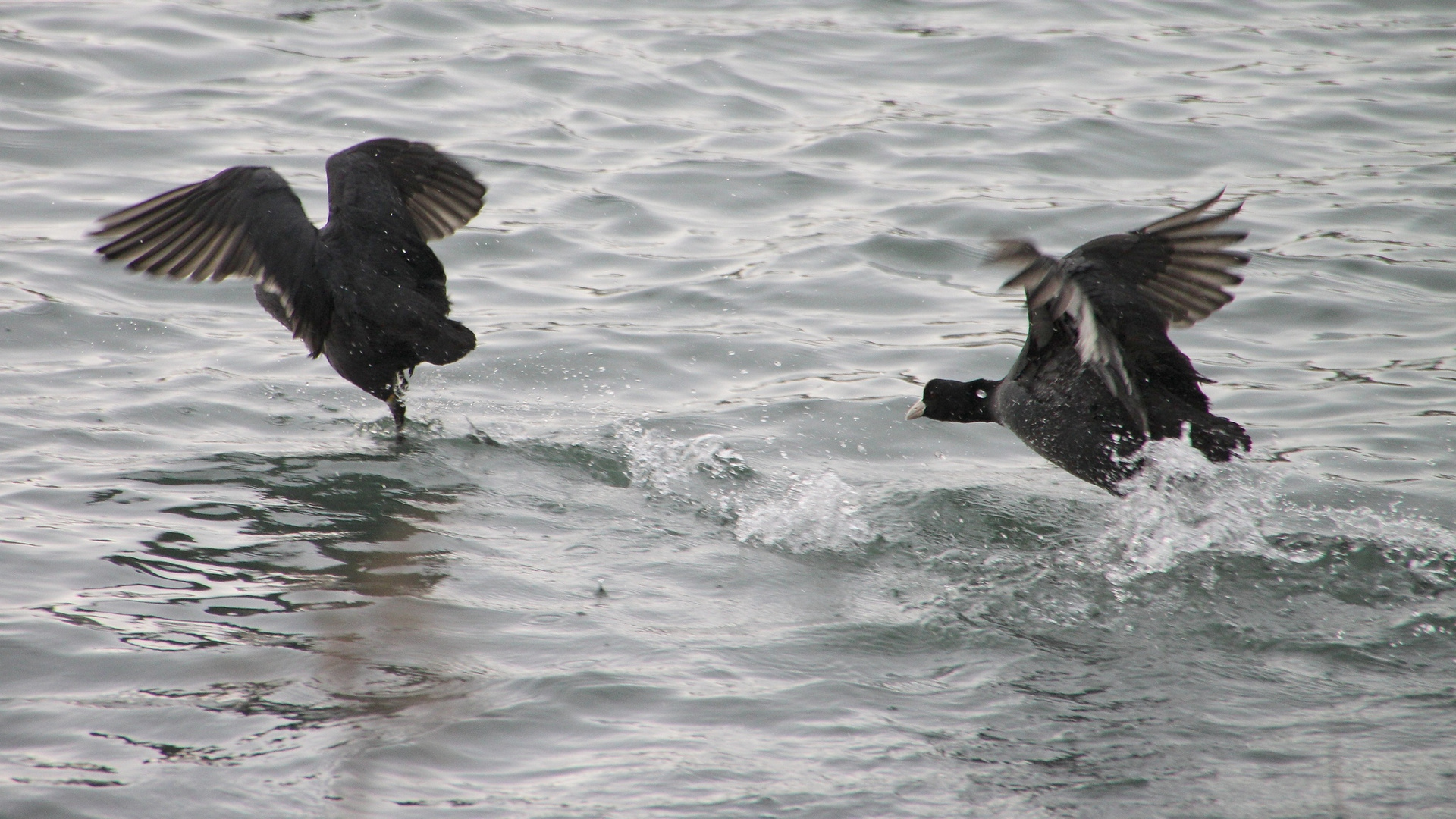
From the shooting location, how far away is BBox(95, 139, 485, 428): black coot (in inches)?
209

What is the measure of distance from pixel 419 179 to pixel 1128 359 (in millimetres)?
3128

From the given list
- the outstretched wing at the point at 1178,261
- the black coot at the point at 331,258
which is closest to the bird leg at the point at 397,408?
the black coot at the point at 331,258

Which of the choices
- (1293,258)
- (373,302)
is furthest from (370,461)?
(1293,258)

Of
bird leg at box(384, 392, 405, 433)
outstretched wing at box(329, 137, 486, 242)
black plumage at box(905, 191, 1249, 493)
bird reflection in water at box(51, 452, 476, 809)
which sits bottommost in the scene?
bird reflection in water at box(51, 452, 476, 809)

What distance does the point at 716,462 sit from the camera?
5.46 meters

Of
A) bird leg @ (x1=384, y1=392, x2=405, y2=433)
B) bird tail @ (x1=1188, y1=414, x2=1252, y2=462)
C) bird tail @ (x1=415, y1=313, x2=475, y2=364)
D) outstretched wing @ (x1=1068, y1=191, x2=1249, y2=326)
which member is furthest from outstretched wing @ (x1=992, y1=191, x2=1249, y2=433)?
bird leg @ (x1=384, y1=392, x2=405, y2=433)

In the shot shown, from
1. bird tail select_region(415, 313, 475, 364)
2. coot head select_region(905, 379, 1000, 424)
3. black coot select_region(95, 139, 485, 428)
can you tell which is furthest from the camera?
coot head select_region(905, 379, 1000, 424)

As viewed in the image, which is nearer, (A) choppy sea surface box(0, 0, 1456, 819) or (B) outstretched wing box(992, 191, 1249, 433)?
(A) choppy sea surface box(0, 0, 1456, 819)

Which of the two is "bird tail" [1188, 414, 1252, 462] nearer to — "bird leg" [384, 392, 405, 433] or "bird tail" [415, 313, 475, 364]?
"bird tail" [415, 313, 475, 364]

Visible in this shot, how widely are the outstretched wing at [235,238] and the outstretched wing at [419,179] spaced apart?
371 millimetres

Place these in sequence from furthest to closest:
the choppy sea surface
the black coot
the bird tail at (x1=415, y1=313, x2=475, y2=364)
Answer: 1. the black coot
2. the bird tail at (x1=415, y1=313, x2=475, y2=364)
3. the choppy sea surface

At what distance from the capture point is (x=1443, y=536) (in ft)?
15.7

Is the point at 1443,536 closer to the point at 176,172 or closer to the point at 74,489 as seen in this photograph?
the point at 74,489

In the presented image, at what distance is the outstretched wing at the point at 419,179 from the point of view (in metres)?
5.79
